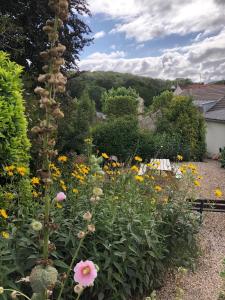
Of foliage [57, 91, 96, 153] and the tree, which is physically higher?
the tree

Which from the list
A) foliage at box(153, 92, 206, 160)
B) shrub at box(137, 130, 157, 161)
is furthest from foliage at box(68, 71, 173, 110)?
shrub at box(137, 130, 157, 161)

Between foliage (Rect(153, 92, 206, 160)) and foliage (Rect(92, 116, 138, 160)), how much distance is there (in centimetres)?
201

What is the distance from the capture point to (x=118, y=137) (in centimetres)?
1417

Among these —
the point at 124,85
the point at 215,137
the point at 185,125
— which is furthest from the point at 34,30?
the point at 124,85

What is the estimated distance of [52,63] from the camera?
4.04 ft

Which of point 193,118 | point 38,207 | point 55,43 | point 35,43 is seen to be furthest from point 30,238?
point 193,118

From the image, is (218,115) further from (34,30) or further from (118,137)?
(34,30)

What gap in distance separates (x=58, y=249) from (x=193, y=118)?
13.5 meters

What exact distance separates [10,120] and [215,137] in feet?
49.4

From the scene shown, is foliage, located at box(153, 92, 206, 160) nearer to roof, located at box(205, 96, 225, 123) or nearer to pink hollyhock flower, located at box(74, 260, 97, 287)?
roof, located at box(205, 96, 225, 123)

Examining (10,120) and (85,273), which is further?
(10,120)

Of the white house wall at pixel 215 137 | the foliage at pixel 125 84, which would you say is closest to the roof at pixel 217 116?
the white house wall at pixel 215 137

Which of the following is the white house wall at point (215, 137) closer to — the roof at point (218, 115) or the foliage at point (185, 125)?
the roof at point (218, 115)

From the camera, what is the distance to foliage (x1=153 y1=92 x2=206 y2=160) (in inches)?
609
